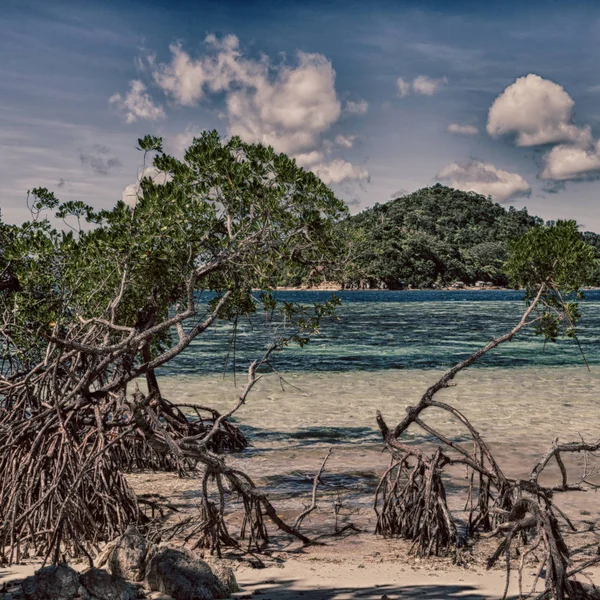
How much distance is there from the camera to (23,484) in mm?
6797

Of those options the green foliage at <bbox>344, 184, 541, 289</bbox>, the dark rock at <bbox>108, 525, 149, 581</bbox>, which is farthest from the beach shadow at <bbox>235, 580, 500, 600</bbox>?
the green foliage at <bbox>344, 184, 541, 289</bbox>

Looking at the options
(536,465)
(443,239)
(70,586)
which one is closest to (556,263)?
(536,465)

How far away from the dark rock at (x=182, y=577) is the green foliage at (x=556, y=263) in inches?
147

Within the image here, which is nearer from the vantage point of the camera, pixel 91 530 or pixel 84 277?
pixel 91 530

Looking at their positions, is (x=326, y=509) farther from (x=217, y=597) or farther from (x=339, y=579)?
(x=217, y=597)

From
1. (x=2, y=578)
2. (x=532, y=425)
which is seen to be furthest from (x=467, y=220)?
(x=2, y=578)

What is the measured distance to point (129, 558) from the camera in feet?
18.0

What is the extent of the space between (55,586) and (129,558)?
30.7 inches

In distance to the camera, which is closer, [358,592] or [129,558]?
[129,558]

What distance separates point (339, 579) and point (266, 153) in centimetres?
369

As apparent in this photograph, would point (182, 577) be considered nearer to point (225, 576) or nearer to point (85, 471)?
point (225, 576)

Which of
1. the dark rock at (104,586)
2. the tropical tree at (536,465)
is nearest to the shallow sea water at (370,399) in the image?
the tropical tree at (536,465)

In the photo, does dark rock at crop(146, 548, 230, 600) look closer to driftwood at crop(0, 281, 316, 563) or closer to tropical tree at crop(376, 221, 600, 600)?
driftwood at crop(0, 281, 316, 563)

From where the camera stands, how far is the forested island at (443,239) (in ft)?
428
